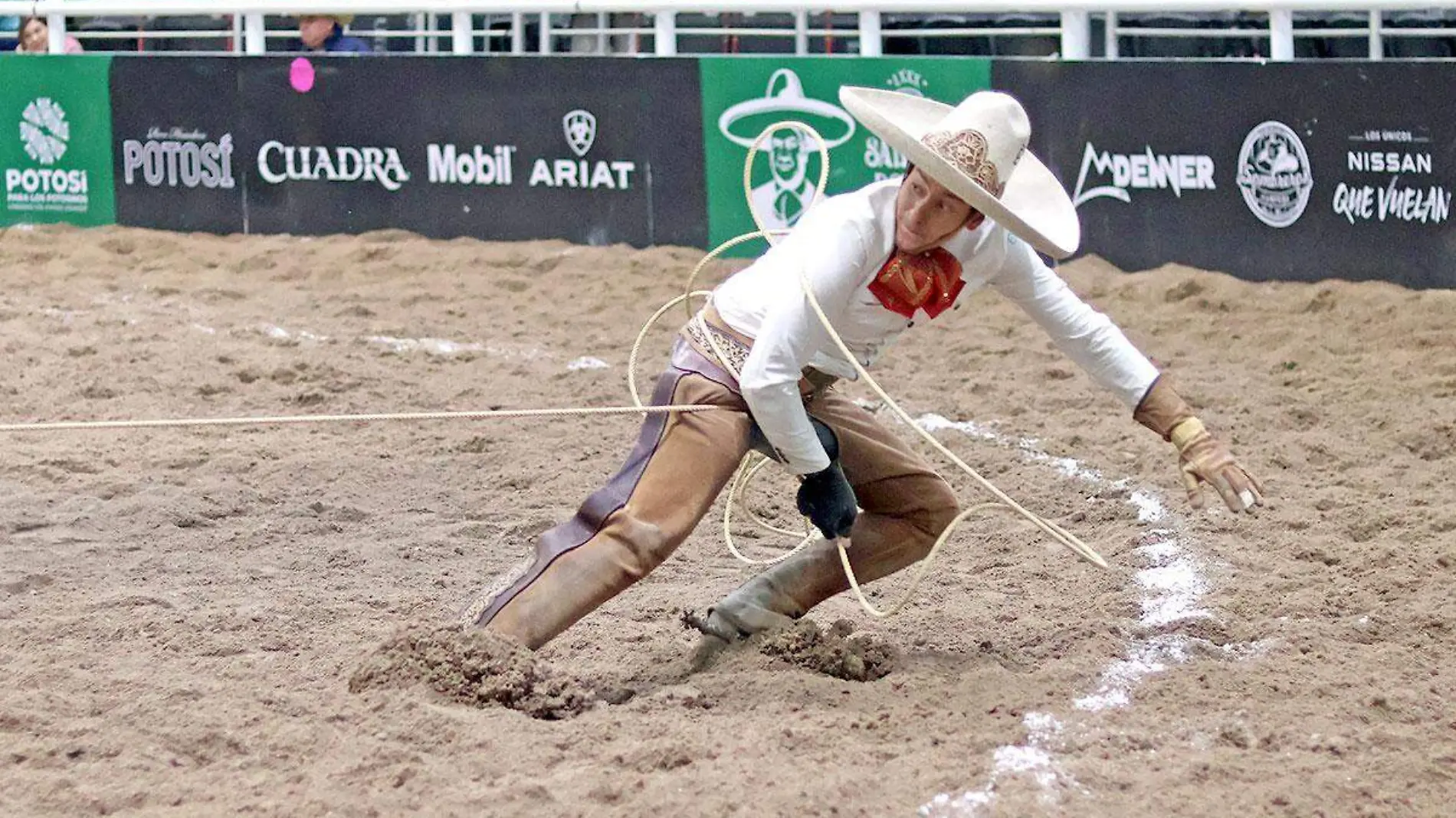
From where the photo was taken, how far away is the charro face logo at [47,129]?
37.1 ft

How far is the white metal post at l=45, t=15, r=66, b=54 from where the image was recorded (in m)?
11.4

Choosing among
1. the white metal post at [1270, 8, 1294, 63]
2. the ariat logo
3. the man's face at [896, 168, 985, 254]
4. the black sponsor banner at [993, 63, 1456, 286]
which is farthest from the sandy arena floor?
the white metal post at [1270, 8, 1294, 63]

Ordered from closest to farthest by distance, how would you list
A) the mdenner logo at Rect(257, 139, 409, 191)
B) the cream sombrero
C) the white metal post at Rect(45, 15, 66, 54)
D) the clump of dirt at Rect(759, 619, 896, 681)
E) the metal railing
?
the cream sombrero
the clump of dirt at Rect(759, 619, 896, 681)
the metal railing
the mdenner logo at Rect(257, 139, 409, 191)
the white metal post at Rect(45, 15, 66, 54)

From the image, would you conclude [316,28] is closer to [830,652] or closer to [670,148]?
[670,148]

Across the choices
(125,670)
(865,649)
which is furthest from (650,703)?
(125,670)

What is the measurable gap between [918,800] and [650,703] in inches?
31.0

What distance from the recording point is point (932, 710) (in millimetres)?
4129

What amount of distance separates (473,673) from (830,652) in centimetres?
Result: 88

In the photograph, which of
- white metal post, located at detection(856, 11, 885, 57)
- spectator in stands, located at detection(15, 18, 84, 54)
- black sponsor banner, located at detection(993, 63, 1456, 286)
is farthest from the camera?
spectator in stands, located at detection(15, 18, 84, 54)

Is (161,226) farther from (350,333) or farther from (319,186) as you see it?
(350,333)

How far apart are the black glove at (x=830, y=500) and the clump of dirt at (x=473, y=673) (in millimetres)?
667

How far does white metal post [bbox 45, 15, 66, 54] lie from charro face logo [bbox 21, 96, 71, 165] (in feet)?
1.18

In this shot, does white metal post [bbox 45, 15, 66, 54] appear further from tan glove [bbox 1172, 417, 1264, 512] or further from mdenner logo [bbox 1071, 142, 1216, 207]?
tan glove [bbox 1172, 417, 1264, 512]

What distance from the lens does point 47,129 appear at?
447 inches
